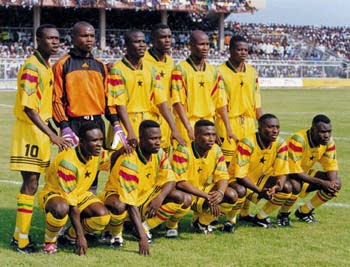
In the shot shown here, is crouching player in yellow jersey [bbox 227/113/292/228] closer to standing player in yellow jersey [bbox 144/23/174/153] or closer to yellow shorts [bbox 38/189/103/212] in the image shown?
standing player in yellow jersey [bbox 144/23/174/153]

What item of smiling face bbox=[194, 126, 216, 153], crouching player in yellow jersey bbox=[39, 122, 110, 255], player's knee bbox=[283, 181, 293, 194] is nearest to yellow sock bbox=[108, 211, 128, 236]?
crouching player in yellow jersey bbox=[39, 122, 110, 255]

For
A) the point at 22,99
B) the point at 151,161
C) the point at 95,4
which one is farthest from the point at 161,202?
the point at 95,4

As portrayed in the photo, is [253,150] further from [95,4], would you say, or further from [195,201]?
A: [95,4]

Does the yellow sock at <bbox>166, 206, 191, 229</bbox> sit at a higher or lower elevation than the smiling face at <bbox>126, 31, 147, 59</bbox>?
lower

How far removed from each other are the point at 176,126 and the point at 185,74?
2.01 ft

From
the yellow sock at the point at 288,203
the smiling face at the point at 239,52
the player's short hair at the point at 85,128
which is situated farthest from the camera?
the smiling face at the point at 239,52

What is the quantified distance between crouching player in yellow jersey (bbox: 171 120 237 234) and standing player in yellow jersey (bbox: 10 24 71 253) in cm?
130

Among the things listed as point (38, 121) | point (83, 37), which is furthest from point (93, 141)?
point (83, 37)

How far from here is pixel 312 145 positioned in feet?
26.5

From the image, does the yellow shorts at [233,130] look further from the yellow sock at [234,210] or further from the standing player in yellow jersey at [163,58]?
the yellow sock at [234,210]

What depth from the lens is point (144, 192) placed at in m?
7.07

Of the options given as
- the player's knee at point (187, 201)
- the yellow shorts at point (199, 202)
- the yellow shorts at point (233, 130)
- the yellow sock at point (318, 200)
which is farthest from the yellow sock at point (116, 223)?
the yellow sock at point (318, 200)

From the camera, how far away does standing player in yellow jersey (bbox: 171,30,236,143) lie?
8.12 meters

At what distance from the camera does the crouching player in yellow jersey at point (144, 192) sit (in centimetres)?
673
